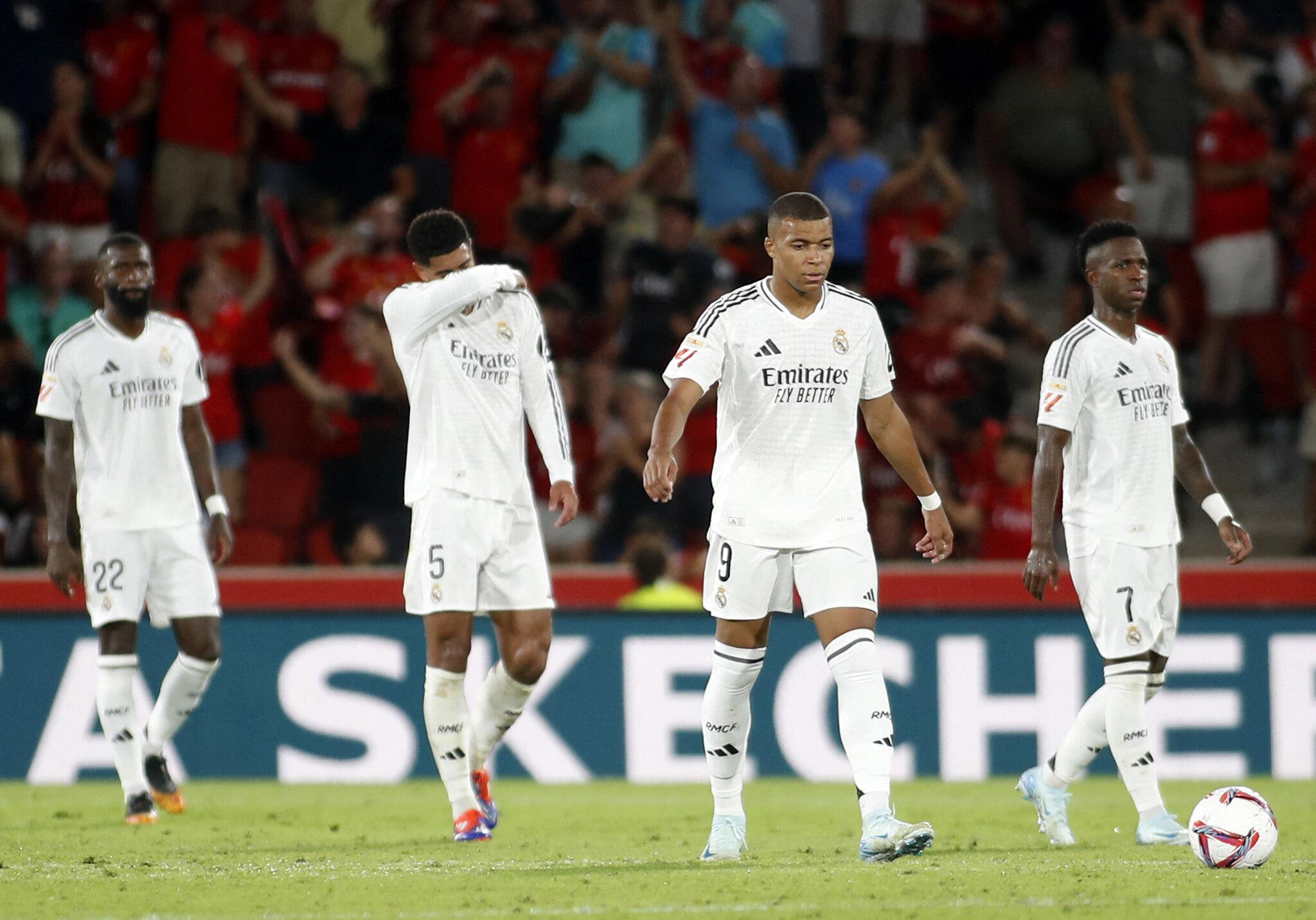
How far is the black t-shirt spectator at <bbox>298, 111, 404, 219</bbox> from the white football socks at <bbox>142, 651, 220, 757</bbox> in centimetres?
622

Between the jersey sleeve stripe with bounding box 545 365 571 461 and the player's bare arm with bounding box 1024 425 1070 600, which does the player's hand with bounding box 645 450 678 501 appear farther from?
the player's bare arm with bounding box 1024 425 1070 600

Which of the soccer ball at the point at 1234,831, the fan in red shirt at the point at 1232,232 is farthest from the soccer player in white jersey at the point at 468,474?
the fan in red shirt at the point at 1232,232

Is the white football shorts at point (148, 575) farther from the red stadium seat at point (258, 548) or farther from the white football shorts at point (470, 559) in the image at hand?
the red stadium seat at point (258, 548)

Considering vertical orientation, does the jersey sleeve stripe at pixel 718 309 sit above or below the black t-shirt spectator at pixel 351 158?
below

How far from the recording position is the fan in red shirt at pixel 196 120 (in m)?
14.7

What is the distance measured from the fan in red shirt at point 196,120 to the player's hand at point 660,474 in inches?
349

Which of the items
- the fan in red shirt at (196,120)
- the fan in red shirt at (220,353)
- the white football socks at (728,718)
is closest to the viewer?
the white football socks at (728,718)

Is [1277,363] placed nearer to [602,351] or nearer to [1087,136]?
[1087,136]

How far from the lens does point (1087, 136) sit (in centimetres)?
1573

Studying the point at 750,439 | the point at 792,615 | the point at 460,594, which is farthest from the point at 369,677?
the point at 750,439

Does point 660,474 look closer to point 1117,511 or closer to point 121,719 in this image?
point 1117,511

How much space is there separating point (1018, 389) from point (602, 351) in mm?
3514

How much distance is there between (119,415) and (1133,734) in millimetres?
4759

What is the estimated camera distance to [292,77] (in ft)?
49.5
